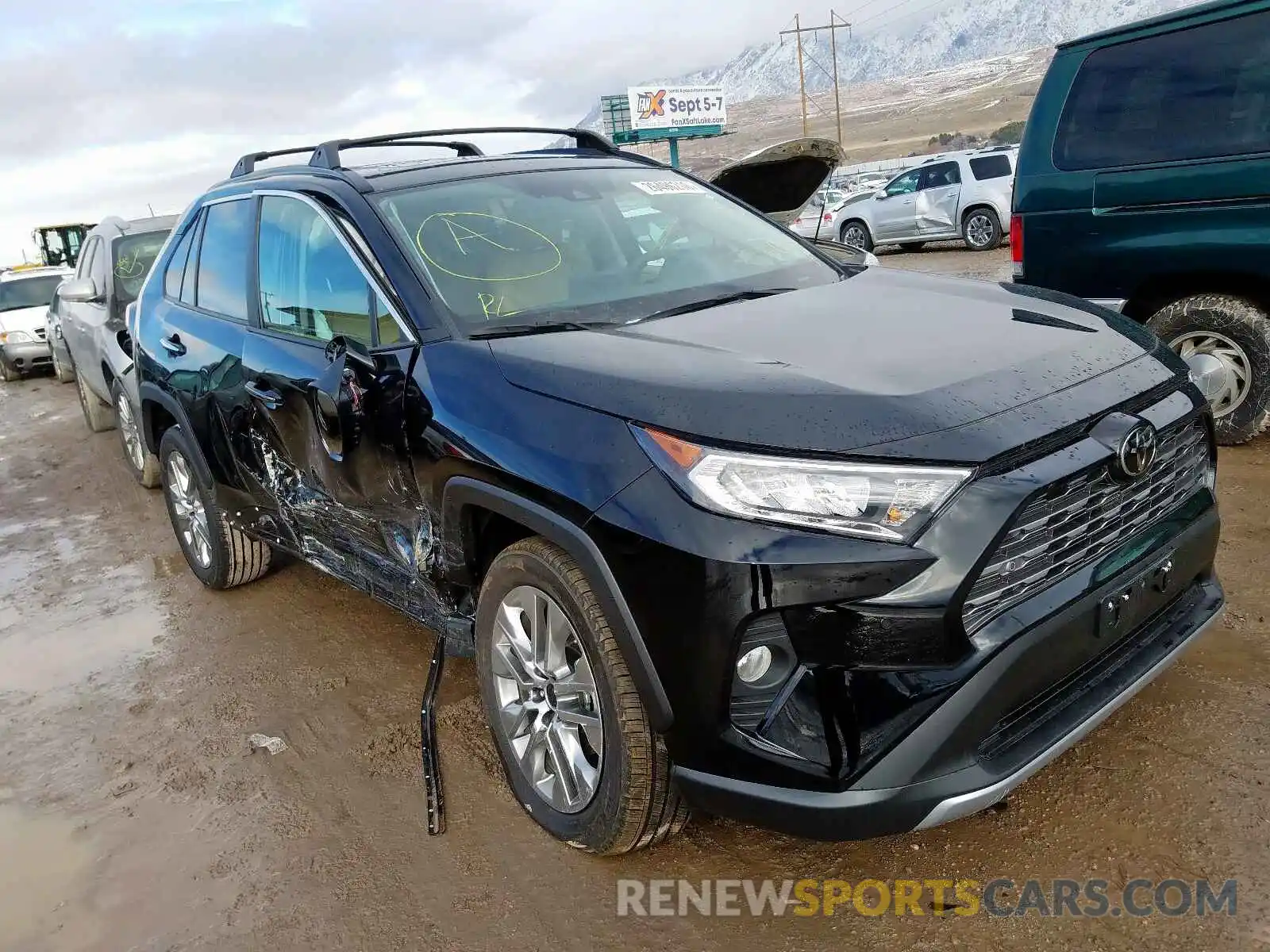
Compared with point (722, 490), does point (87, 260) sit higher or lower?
higher

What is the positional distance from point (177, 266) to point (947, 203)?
13.9m

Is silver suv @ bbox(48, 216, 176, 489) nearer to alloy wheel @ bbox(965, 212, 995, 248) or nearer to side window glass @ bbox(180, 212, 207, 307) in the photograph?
side window glass @ bbox(180, 212, 207, 307)

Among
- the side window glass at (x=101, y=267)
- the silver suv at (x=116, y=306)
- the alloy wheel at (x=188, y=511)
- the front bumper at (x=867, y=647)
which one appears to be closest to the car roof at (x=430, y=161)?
the alloy wheel at (x=188, y=511)

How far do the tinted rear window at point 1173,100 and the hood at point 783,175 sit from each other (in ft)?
4.47

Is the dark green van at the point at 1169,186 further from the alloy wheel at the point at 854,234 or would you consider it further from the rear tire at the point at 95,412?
the alloy wheel at the point at 854,234

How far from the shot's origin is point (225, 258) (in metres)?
4.06

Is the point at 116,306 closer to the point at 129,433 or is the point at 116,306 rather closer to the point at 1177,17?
the point at 129,433

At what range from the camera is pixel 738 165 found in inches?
221

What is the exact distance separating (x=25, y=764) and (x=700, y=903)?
2.54m

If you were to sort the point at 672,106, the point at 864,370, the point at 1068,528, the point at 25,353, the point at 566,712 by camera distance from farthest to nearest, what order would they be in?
the point at 672,106
the point at 25,353
the point at 566,712
the point at 864,370
the point at 1068,528

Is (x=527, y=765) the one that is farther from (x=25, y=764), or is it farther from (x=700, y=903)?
(x=25, y=764)

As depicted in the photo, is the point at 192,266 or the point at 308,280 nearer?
the point at 308,280

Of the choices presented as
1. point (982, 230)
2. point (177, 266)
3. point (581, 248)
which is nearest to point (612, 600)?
point (581, 248)

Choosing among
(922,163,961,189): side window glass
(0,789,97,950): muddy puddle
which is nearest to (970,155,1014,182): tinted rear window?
(922,163,961,189): side window glass
